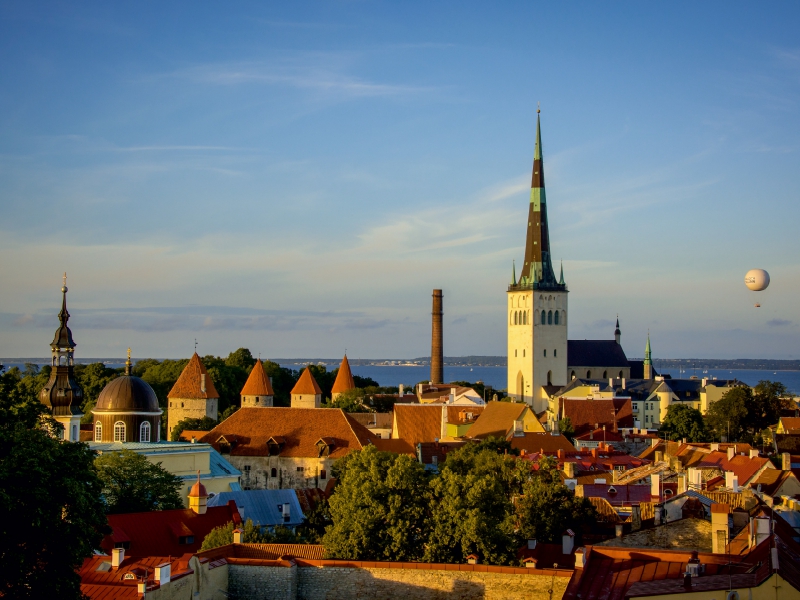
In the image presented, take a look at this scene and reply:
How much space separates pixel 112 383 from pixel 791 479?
30.1 metres

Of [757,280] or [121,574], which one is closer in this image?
[121,574]

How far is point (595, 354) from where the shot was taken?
402ft

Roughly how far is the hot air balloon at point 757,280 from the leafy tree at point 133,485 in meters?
19.6

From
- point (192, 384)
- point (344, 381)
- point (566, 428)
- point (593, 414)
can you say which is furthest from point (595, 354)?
point (192, 384)

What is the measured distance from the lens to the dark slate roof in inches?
4786

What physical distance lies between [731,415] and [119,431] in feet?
128

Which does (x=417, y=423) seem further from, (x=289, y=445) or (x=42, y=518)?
(x=42, y=518)

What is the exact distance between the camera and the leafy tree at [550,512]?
95.9 feet

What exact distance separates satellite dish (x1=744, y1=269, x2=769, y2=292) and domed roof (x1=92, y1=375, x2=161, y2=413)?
1125 inches

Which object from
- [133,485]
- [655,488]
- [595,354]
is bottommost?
[133,485]

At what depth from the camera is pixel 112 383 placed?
173 ft

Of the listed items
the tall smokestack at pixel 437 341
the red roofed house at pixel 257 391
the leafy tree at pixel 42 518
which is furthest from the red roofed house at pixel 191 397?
the tall smokestack at pixel 437 341

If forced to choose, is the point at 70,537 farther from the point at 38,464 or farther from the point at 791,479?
the point at 791,479

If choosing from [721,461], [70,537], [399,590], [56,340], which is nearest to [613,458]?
[721,461]
